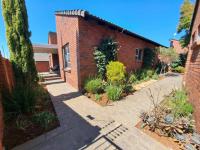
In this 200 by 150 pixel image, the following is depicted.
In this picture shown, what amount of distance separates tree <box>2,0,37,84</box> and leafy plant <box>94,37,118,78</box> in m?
3.85

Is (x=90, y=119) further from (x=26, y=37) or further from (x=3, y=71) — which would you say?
(x=26, y=37)

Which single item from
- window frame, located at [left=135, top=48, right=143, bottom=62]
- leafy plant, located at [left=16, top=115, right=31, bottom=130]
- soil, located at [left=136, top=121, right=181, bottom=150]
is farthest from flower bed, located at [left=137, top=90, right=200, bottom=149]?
window frame, located at [left=135, top=48, right=143, bottom=62]

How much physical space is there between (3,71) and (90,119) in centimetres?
364

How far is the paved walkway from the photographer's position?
327 cm

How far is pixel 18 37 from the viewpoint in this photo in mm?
5285

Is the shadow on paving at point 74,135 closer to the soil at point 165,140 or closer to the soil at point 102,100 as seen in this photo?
the soil at point 165,140

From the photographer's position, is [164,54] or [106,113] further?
[164,54]

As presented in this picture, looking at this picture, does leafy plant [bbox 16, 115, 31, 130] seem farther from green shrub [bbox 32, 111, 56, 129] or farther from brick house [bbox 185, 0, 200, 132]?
brick house [bbox 185, 0, 200, 132]

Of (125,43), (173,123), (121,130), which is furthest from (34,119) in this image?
(125,43)

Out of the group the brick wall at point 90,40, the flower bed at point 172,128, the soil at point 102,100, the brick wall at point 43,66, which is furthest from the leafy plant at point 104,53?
the brick wall at point 43,66

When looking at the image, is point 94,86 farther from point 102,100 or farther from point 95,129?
point 95,129

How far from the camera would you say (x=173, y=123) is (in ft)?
12.2

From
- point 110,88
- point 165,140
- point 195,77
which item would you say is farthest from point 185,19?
point 165,140

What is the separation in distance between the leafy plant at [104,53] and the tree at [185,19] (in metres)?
15.2
